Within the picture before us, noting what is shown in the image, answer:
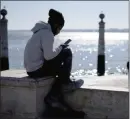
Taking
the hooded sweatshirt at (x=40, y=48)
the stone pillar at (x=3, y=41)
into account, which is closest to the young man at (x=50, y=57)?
the hooded sweatshirt at (x=40, y=48)

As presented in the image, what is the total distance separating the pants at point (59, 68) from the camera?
203 inches

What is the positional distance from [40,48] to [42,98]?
65 cm

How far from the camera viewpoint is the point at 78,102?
5.35 meters

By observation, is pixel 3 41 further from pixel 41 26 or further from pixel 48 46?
pixel 48 46

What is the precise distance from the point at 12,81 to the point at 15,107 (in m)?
0.36

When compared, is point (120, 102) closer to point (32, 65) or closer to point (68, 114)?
point (68, 114)

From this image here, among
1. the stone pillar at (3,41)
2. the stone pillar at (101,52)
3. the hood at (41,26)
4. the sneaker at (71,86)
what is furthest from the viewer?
the stone pillar at (101,52)

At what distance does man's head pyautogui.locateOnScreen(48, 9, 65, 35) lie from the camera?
518cm

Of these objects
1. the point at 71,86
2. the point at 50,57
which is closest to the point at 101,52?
the point at 71,86

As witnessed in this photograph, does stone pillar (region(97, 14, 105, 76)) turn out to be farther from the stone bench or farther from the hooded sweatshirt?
the hooded sweatshirt

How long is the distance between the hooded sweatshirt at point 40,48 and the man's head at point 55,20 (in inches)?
3.8

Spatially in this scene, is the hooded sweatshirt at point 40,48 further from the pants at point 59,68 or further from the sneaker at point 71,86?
the sneaker at point 71,86

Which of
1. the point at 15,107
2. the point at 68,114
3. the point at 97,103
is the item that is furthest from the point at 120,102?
the point at 15,107

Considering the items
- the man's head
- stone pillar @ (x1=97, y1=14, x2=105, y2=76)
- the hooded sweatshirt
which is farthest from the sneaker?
stone pillar @ (x1=97, y1=14, x2=105, y2=76)
